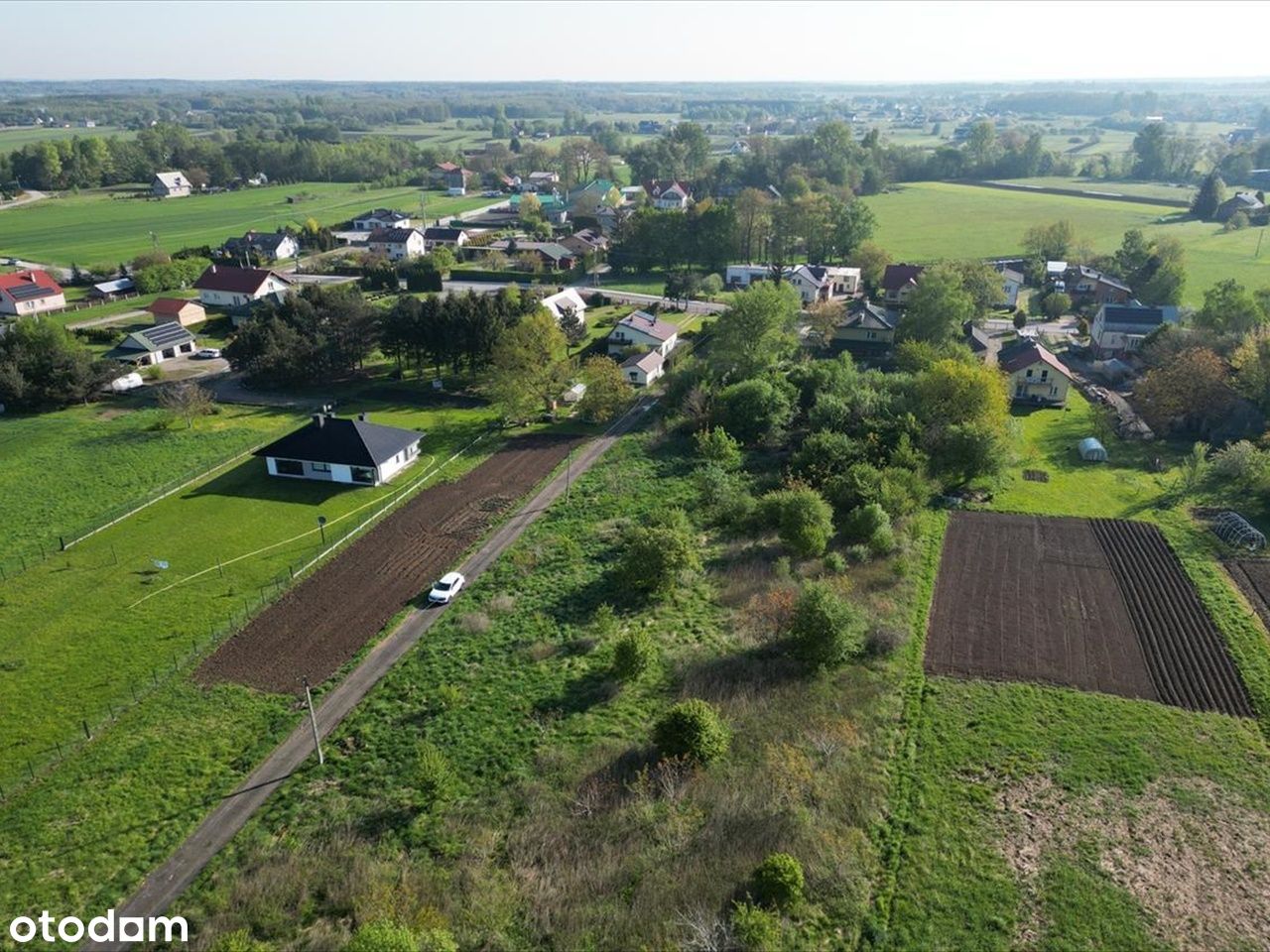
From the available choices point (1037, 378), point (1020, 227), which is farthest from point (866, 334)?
point (1020, 227)

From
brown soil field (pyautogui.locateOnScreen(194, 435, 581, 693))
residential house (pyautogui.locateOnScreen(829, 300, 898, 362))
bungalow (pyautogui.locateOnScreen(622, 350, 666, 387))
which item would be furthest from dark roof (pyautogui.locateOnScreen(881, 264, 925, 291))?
brown soil field (pyautogui.locateOnScreen(194, 435, 581, 693))

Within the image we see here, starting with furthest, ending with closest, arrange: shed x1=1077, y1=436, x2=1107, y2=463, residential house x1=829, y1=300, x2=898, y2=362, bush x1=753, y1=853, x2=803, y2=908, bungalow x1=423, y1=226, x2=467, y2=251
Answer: bungalow x1=423, y1=226, x2=467, y2=251 < residential house x1=829, y1=300, x2=898, y2=362 < shed x1=1077, y1=436, x2=1107, y2=463 < bush x1=753, y1=853, x2=803, y2=908

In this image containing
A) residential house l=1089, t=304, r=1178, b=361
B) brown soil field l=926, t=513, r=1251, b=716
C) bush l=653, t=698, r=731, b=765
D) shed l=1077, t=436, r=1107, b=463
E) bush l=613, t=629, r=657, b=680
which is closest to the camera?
bush l=653, t=698, r=731, b=765

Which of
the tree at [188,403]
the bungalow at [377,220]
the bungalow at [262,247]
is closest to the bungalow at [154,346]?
the tree at [188,403]

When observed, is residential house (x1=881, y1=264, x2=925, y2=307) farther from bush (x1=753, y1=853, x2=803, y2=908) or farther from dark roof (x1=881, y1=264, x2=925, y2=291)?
bush (x1=753, y1=853, x2=803, y2=908)

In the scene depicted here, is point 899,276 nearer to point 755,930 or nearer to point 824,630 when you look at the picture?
point 824,630

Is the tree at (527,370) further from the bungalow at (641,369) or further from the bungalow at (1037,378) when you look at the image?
the bungalow at (1037,378)
